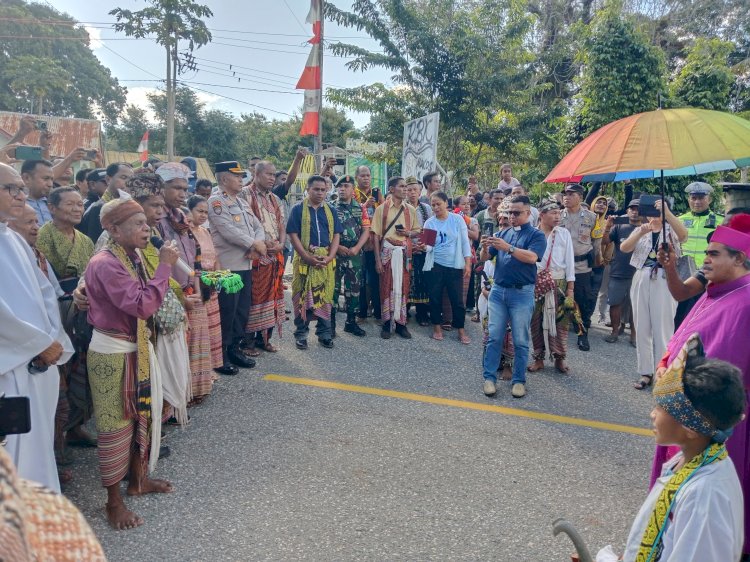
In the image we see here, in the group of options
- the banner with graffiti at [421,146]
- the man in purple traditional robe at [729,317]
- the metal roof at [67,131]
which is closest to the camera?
the man in purple traditional robe at [729,317]

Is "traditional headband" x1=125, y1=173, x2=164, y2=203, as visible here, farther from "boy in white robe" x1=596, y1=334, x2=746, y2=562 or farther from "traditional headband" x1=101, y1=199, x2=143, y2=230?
"boy in white robe" x1=596, y1=334, x2=746, y2=562

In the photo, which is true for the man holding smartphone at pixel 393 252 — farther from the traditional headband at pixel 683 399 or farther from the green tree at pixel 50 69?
the green tree at pixel 50 69

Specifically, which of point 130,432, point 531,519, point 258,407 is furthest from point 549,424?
point 130,432

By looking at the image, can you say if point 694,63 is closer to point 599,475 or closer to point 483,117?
point 483,117

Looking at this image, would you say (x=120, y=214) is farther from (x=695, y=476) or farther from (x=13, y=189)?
(x=695, y=476)

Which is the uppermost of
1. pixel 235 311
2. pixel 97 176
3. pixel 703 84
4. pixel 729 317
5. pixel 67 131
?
pixel 67 131

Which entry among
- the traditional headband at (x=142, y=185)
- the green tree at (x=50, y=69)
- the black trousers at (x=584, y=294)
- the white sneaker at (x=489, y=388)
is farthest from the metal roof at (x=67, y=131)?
the white sneaker at (x=489, y=388)

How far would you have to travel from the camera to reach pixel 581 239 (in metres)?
7.62

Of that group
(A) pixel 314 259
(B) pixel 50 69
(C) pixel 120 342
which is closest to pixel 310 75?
(A) pixel 314 259

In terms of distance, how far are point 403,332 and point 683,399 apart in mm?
5527

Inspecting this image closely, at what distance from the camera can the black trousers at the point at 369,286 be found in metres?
7.76

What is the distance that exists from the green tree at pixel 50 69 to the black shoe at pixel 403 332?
3301 cm

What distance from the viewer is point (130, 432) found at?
3.28 meters

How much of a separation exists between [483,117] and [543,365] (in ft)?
34.2
